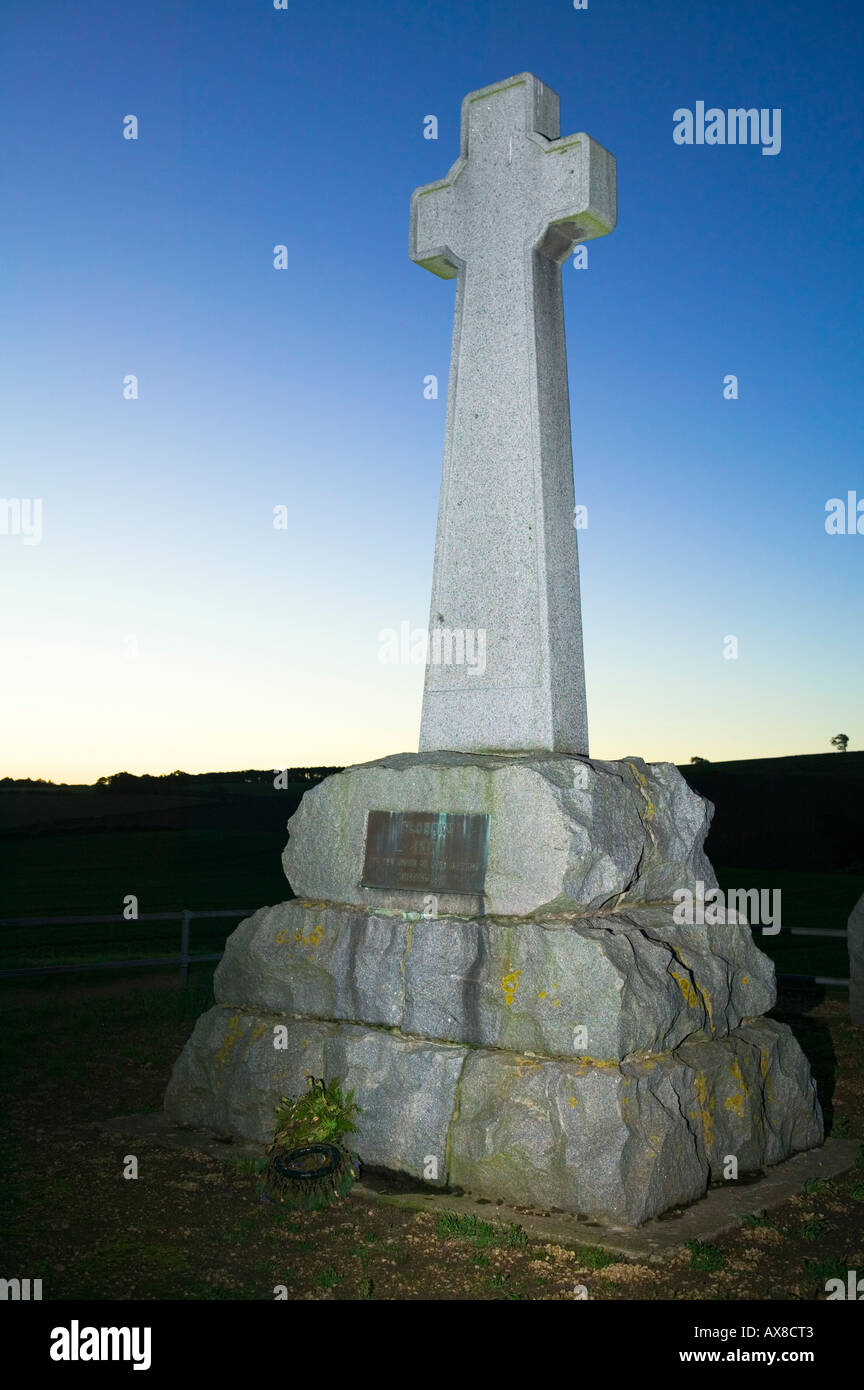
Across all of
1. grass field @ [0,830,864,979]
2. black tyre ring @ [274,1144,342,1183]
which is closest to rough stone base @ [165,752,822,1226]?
black tyre ring @ [274,1144,342,1183]

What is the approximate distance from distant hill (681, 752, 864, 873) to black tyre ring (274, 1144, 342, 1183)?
23.1m

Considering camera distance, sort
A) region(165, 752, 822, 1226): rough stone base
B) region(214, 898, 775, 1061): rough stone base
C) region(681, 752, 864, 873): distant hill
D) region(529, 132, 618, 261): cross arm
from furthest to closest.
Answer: region(681, 752, 864, 873): distant hill, region(529, 132, 618, 261): cross arm, region(214, 898, 775, 1061): rough stone base, region(165, 752, 822, 1226): rough stone base

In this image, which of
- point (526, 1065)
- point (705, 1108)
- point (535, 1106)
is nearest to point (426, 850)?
point (526, 1065)

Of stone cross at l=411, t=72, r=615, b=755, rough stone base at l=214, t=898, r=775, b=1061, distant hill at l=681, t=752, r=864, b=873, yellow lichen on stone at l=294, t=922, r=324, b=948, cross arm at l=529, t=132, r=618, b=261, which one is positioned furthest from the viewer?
distant hill at l=681, t=752, r=864, b=873

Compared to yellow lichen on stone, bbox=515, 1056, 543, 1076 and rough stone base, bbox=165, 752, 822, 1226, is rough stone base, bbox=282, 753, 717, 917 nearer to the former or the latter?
rough stone base, bbox=165, 752, 822, 1226

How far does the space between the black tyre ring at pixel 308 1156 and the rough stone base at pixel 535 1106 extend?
0.38 m

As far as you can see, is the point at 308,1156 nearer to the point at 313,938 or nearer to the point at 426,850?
the point at 313,938

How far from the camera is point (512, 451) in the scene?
7.12 m

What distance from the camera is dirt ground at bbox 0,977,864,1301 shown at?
4.64 m

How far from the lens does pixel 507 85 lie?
7527 mm

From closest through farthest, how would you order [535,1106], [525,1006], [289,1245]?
[289,1245] → [535,1106] → [525,1006]

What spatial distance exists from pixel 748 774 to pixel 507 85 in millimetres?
36231

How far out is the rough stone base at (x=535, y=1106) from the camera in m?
5.49

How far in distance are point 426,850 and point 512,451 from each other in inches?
105
